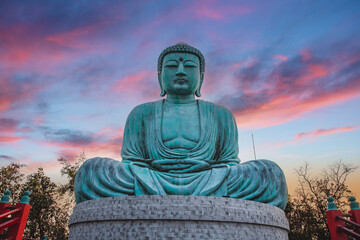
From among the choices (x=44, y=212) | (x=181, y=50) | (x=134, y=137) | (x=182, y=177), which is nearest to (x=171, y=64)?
(x=181, y=50)

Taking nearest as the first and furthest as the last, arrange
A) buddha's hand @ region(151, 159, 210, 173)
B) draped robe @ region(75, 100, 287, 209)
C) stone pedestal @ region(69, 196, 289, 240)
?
stone pedestal @ region(69, 196, 289, 240) < draped robe @ region(75, 100, 287, 209) < buddha's hand @ region(151, 159, 210, 173)

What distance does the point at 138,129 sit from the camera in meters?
7.48


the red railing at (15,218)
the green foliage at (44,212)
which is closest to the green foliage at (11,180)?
the green foliage at (44,212)

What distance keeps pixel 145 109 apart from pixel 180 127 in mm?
1068

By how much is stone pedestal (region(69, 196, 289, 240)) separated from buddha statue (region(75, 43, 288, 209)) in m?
0.42

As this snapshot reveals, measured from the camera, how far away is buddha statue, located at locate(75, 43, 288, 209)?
5.69m

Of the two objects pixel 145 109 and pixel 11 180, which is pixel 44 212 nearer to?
pixel 11 180

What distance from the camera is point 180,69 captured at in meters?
7.55

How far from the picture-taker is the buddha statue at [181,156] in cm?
569

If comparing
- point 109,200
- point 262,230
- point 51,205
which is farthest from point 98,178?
point 51,205

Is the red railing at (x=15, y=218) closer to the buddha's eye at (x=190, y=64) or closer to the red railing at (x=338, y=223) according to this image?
the buddha's eye at (x=190, y=64)

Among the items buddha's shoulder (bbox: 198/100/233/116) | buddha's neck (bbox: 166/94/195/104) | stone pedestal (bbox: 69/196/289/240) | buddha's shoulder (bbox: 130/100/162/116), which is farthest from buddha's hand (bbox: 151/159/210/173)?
buddha's neck (bbox: 166/94/195/104)

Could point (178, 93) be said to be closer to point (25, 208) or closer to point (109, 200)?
point (109, 200)

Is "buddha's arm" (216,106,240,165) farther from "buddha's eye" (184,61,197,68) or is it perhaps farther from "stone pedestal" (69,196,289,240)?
"stone pedestal" (69,196,289,240)
